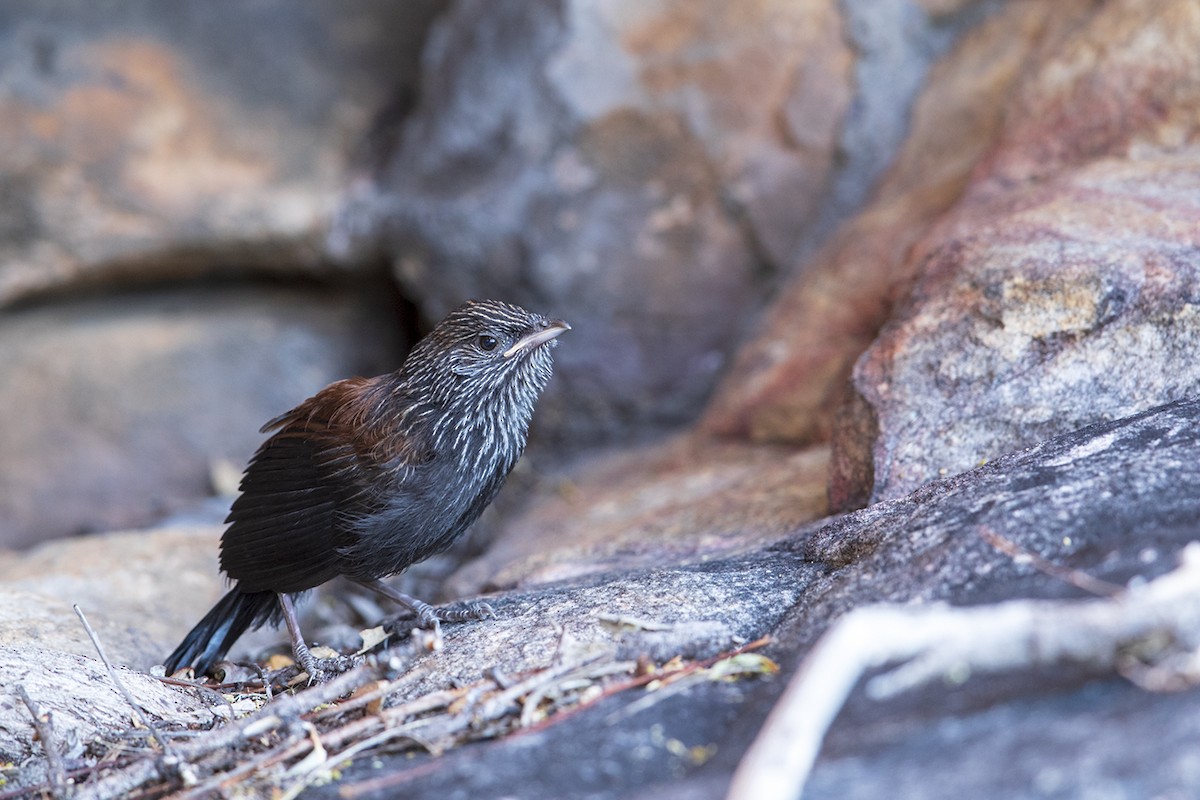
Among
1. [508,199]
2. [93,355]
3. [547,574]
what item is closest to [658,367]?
[508,199]

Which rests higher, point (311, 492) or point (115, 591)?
point (311, 492)

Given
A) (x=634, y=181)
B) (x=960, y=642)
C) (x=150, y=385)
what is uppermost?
(x=634, y=181)

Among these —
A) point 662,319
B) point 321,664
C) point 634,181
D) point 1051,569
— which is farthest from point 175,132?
point 1051,569

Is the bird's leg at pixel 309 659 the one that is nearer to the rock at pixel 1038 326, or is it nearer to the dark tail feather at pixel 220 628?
the dark tail feather at pixel 220 628

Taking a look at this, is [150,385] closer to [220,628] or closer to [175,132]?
[175,132]

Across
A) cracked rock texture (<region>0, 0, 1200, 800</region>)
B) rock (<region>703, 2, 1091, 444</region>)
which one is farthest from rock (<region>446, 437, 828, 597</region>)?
rock (<region>703, 2, 1091, 444</region>)

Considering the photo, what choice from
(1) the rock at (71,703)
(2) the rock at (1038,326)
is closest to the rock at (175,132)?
(1) the rock at (71,703)

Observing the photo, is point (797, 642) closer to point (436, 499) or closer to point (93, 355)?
point (436, 499)
